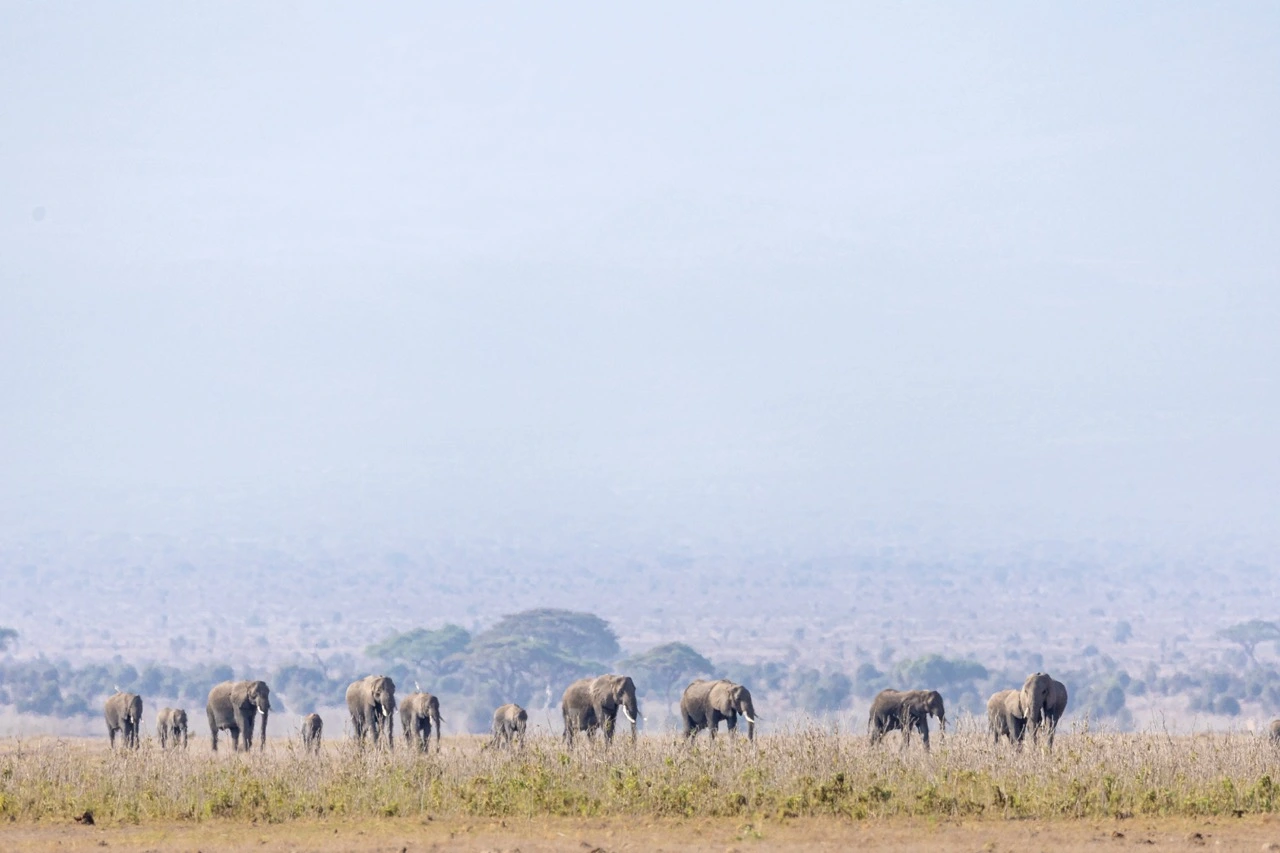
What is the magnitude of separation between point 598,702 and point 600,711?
0.59 feet

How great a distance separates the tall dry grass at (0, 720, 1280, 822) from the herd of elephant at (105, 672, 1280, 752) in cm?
Result: 443

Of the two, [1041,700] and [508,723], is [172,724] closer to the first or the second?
[508,723]

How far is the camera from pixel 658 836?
23422 mm

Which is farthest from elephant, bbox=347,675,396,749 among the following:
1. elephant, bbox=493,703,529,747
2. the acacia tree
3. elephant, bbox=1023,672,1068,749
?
the acacia tree

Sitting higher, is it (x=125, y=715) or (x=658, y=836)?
(x=125, y=715)

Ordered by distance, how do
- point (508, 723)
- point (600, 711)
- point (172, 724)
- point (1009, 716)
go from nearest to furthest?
point (1009, 716) < point (508, 723) < point (600, 711) < point (172, 724)

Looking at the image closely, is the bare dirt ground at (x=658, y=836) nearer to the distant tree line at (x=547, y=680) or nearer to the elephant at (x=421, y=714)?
the elephant at (x=421, y=714)

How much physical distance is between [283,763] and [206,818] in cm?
343

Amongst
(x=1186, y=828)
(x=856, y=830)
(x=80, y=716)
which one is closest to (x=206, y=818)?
(x=856, y=830)

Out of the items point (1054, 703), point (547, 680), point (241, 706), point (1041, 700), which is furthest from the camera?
point (547, 680)

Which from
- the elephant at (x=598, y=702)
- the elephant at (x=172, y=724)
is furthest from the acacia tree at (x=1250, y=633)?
the elephant at (x=172, y=724)

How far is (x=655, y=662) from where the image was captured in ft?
420

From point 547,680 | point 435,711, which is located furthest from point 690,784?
point 547,680

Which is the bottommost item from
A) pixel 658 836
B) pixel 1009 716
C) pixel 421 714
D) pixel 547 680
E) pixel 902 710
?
pixel 658 836
